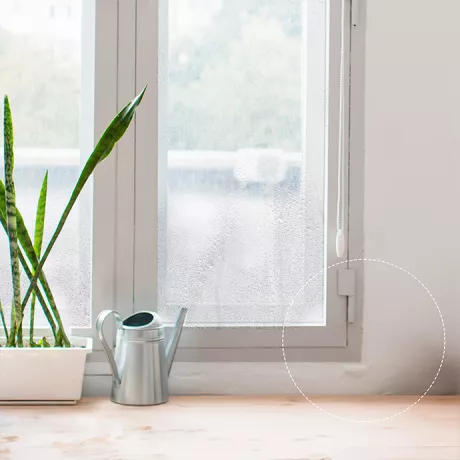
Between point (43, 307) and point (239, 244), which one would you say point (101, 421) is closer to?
point (43, 307)

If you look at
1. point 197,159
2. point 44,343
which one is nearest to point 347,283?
point 197,159

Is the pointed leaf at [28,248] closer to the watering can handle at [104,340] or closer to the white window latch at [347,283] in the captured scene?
the watering can handle at [104,340]

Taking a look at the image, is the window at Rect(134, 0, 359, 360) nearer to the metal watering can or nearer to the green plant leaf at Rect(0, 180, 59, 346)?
the metal watering can

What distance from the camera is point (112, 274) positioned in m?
1.77

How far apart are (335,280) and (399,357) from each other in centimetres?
24

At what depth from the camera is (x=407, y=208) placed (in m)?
1.82

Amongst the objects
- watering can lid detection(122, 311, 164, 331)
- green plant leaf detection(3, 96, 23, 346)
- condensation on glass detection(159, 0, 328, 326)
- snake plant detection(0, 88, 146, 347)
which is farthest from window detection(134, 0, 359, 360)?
green plant leaf detection(3, 96, 23, 346)

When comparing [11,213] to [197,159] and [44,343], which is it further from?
[197,159]

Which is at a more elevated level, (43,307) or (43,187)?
(43,187)

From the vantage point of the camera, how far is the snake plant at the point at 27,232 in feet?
5.16

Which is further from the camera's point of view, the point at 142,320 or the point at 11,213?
the point at 142,320

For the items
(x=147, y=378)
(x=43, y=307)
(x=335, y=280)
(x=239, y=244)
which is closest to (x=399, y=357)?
(x=335, y=280)

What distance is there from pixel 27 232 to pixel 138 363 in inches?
14.4

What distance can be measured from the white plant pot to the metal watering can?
0.07 metres
